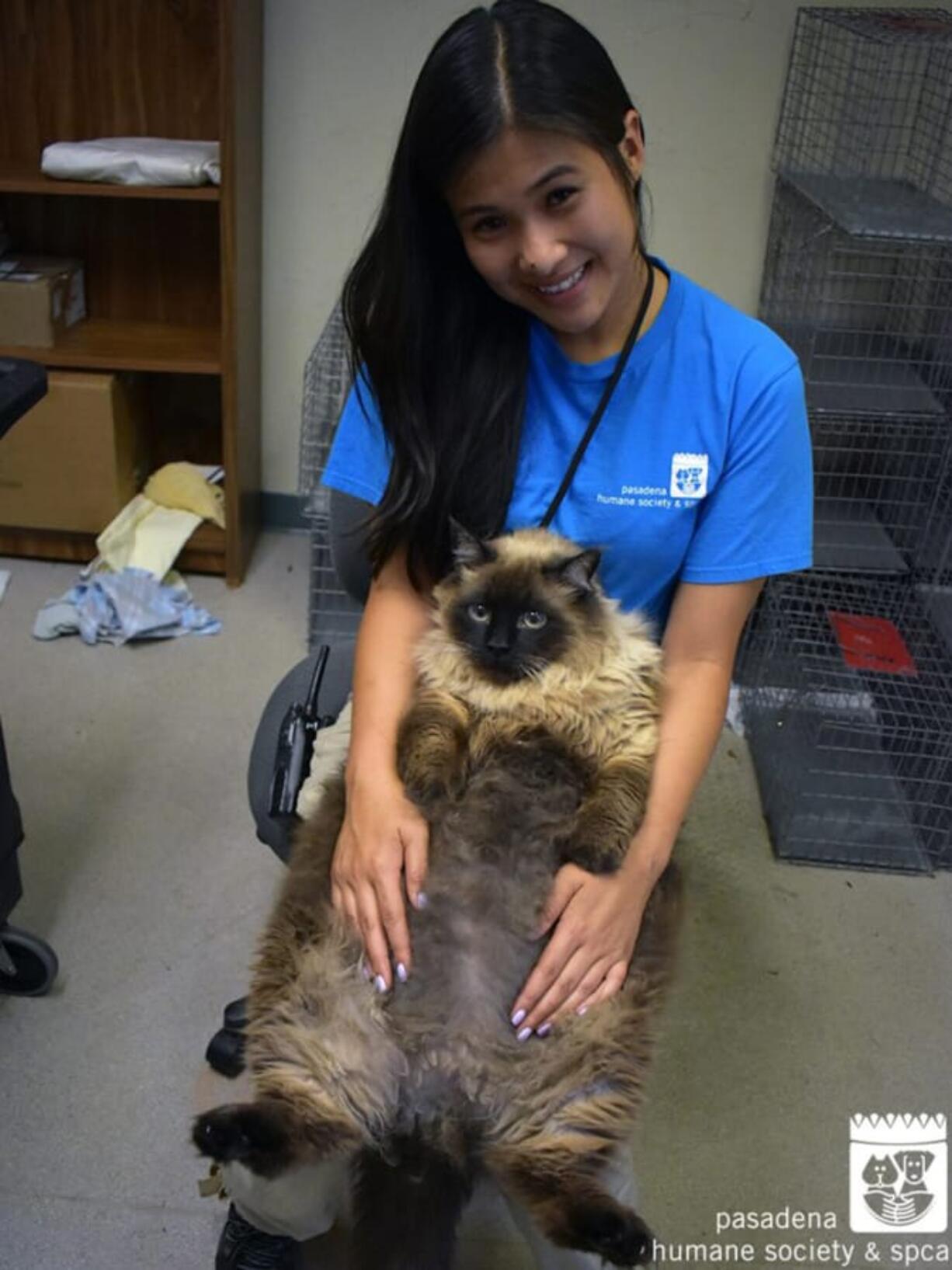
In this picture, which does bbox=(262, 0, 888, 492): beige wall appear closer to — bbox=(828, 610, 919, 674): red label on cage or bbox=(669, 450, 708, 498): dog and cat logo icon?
bbox=(828, 610, 919, 674): red label on cage

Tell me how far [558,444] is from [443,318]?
0.67ft

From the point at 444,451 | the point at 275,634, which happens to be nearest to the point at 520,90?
the point at 444,451

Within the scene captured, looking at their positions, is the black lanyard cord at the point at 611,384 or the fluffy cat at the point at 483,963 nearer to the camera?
the fluffy cat at the point at 483,963

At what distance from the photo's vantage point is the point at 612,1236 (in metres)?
1.01

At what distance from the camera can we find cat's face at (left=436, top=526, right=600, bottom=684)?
1342 mm

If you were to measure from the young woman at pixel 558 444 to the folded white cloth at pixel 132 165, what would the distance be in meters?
1.51

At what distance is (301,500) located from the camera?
10.6ft

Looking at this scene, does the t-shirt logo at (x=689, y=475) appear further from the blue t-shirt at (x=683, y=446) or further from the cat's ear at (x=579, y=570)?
the cat's ear at (x=579, y=570)

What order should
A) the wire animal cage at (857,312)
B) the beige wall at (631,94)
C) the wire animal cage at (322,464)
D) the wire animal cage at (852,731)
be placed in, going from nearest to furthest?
the wire animal cage at (852,731) < the wire animal cage at (857,312) < the beige wall at (631,94) < the wire animal cage at (322,464)

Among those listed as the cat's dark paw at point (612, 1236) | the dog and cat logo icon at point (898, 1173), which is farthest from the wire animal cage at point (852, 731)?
the cat's dark paw at point (612, 1236)

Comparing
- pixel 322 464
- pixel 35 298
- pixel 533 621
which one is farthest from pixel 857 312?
pixel 35 298

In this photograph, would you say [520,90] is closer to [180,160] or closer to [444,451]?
[444,451]

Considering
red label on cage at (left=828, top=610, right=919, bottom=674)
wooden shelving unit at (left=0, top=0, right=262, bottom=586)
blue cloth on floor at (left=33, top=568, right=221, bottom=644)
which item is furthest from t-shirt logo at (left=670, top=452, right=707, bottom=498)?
blue cloth on floor at (left=33, top=568, right=221, bottom=644)

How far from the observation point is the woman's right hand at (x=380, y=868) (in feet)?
3.95
